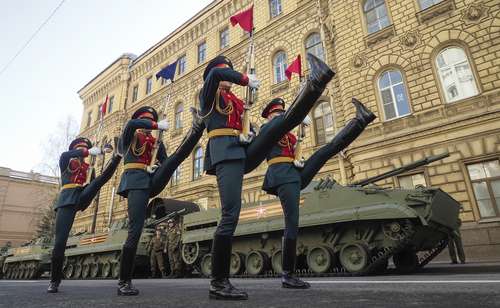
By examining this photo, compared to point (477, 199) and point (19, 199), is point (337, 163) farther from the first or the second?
point (19, 199)

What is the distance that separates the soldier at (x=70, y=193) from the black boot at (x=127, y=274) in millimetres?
1098

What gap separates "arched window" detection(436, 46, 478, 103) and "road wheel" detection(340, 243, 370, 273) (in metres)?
7.33

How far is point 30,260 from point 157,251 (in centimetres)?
728

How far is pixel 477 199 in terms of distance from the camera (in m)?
9.84

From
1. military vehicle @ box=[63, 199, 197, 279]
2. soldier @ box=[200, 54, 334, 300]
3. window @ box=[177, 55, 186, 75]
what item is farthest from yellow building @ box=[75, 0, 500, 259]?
soldier @ box=[200, 54, 334, 300]

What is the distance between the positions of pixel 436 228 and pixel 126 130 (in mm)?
6072

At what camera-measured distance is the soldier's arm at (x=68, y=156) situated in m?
4.45

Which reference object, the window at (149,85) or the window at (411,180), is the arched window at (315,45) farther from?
the window at (149,85)

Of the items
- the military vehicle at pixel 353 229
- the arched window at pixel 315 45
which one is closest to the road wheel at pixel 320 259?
the military vehicle at pixel 353 229

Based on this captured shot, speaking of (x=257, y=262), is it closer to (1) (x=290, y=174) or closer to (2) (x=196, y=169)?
(1) (x=290, y=174)

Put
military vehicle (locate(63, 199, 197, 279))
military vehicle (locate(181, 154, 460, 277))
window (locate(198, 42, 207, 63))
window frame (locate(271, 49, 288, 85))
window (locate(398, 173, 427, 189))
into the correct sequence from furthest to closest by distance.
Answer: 1. window (locate(198, 42, 207, 63))
2. window frame (locate(271, 49, 288, 85))
3. military vehicle (locate(63, 199, 197, 279))
4. window (locate(398, 173, 427, 189))
5. military vehicle (locate(181, 154, 460, 277))

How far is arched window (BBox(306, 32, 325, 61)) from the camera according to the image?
599 inches

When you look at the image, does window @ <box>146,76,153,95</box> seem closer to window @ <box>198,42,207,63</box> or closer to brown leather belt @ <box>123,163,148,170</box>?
window @ <box>198,42,207,63</box>

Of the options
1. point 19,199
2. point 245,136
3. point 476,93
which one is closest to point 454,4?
point 476,93
